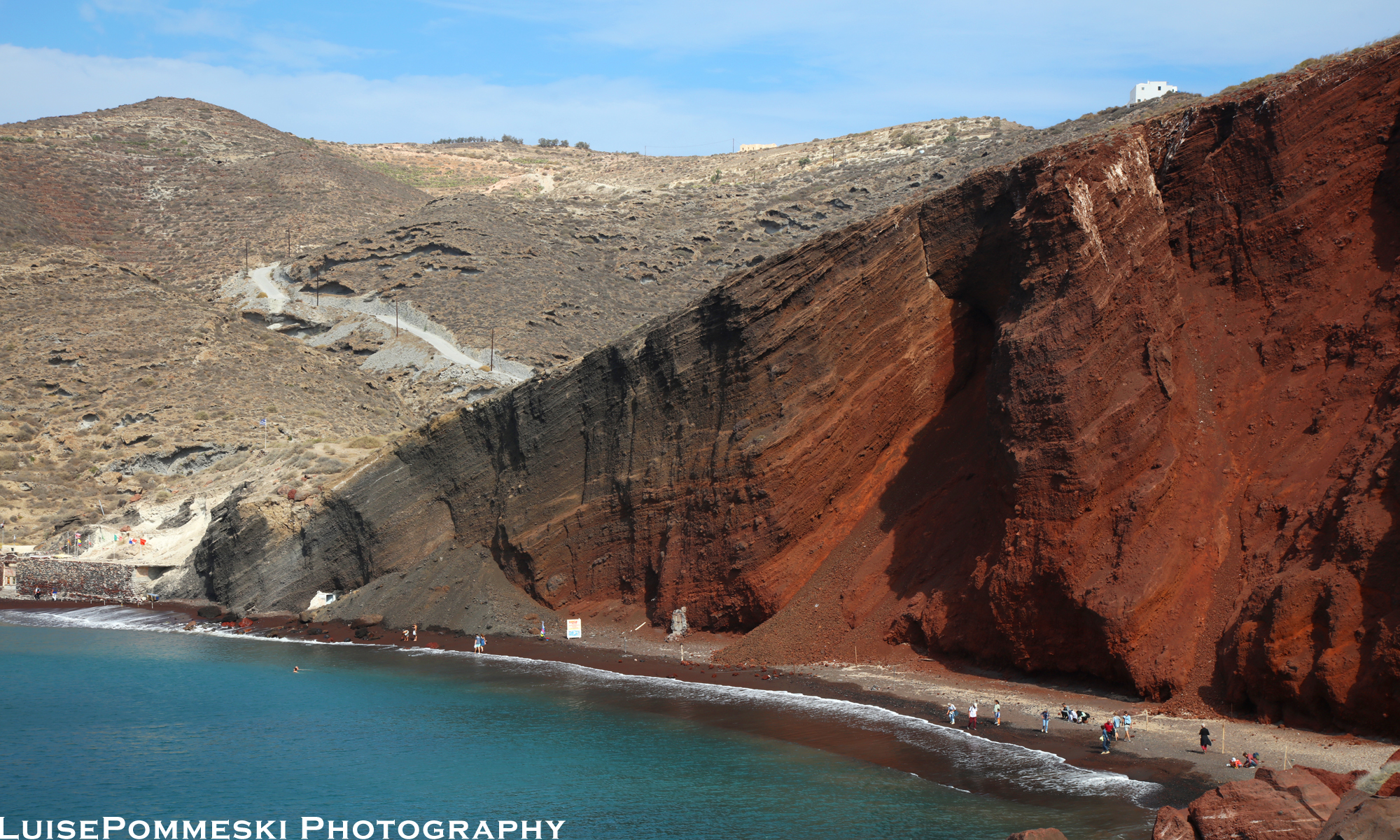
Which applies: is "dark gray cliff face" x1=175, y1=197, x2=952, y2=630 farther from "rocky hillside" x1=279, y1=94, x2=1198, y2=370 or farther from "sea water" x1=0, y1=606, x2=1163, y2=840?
"rocky hillside" x1=279, y1=94, x2=1198, y2=370

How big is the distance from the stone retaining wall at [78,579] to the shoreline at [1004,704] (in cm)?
1949

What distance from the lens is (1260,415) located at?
2366cm

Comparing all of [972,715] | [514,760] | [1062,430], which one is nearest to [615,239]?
[1062,430]

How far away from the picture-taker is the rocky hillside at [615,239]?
7494 centimetres

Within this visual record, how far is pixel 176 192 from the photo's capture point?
10481cm

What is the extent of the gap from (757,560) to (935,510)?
570cm

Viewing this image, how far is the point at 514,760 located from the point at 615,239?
69.0m

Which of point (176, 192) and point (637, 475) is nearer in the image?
point (637, 475)

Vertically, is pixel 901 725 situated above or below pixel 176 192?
below

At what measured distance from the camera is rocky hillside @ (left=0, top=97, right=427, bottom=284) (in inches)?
3602

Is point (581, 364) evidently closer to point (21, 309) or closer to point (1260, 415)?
point (1260, 415)

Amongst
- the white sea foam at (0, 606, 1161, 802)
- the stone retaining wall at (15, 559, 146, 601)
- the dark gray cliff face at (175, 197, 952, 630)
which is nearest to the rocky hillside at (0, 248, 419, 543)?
the stone retaining wall at (15, 559, 146, 601)

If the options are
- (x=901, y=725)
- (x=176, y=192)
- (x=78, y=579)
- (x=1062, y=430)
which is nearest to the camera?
(x=901, y=725)

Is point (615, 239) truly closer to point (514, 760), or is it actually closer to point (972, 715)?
point (514, 760)
